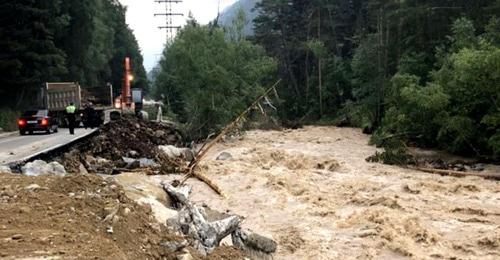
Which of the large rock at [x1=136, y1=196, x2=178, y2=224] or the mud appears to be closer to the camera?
the large rock at [x1=136, y1=196, x2=178, y2=224]

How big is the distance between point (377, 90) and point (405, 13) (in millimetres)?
6193

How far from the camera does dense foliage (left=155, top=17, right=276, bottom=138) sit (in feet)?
105

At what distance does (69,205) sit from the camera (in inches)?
314

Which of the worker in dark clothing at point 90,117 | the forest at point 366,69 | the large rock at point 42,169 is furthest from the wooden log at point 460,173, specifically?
the worker in dark clothing at point 90,117

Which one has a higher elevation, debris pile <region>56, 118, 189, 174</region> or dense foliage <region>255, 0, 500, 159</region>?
dense foliage <region>255, 0, 500, 159</region>

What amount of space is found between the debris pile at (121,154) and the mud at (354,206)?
141 centimetres

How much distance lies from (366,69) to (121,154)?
25890mm

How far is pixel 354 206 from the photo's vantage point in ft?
48.5

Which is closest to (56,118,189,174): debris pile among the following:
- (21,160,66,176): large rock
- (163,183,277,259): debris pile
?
(21,160,66,176): large rock

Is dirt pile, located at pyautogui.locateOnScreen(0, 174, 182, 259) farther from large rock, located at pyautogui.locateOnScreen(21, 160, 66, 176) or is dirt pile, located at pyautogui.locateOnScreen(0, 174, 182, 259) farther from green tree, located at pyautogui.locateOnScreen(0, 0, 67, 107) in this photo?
green tree, located at pyautogui.locateOnScreen(0, 0, 67, 107)

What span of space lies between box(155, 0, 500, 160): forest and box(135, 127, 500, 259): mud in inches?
119

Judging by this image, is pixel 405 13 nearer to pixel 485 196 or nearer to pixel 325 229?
pixel 485 196

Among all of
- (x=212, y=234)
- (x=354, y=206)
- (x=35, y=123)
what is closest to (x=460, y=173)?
(x=354, y=206)

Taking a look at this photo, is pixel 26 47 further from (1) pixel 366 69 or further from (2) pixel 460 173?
(2) pixel 460 173
